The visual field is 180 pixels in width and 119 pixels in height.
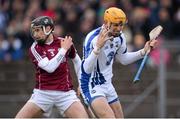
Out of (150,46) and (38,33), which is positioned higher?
(38,33)

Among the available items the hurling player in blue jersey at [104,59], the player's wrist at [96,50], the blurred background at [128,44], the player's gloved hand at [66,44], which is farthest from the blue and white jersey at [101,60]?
the blurred background at [128,44]

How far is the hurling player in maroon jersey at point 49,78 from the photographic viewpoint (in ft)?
39.7

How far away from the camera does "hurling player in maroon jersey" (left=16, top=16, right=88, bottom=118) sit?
1209 cm

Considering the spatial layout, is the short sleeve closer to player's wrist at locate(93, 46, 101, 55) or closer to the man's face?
the man's face

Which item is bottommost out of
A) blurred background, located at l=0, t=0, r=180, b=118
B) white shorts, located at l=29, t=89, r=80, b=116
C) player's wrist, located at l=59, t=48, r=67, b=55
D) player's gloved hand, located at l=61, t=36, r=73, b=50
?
blurred background, located at l=0, t=0, r=180, b=118

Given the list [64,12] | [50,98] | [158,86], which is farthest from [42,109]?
[64,12]

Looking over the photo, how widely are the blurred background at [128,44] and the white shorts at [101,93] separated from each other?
457 centimetres

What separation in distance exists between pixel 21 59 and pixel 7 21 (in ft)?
5.48

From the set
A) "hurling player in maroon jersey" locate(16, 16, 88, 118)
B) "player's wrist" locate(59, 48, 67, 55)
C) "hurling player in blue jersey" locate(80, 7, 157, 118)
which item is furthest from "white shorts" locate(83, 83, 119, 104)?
"player's wrist" locate(59, 48, 67, 55)

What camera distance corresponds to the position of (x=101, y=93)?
12.0 metres

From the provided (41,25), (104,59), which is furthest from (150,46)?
(41,25)

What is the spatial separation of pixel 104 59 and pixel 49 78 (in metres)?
0.80

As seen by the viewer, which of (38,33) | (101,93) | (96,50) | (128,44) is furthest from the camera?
(128,44)

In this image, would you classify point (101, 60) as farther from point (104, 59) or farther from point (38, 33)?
point (38, 33)
